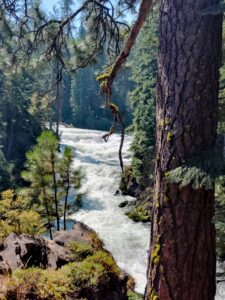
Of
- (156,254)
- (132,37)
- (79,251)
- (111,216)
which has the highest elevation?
(132,37)

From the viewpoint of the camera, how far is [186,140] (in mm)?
2486

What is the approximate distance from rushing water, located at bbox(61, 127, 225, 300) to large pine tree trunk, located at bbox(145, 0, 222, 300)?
301 inches

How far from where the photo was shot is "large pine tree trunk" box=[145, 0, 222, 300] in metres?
2.49

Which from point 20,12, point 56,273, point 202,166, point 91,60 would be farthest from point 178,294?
point 20,12

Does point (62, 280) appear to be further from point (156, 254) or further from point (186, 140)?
point (186, 140)

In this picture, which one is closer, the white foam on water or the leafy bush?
the leafy bush

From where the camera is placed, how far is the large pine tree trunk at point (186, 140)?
2.49 metres

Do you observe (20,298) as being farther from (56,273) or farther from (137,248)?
(137,248)

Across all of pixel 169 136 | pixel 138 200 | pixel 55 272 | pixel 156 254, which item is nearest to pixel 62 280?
pixel 55 272

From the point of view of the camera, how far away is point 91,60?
4.39 m

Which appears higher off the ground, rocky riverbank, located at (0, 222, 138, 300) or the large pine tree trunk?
the large pine tree trunk

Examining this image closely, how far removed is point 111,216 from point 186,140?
1442cm

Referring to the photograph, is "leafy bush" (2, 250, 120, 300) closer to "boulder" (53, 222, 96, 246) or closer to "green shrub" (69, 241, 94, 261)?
"green shrub" (69, 241, 94, 261)

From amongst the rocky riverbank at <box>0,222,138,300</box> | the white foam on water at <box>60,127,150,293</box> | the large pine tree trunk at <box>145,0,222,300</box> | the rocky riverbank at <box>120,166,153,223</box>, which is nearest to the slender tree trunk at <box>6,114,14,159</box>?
the white foam on water at <box>60,127,150,293</box>
